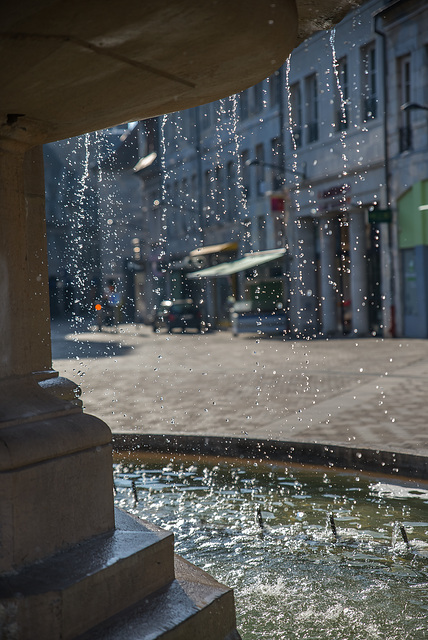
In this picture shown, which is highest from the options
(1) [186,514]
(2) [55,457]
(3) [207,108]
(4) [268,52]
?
(3) [207,108]

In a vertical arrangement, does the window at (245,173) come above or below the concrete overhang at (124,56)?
above

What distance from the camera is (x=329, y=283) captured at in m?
26.3

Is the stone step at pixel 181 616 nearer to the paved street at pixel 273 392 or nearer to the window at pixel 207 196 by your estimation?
the paved street at pixel 273 392

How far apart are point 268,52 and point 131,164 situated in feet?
182

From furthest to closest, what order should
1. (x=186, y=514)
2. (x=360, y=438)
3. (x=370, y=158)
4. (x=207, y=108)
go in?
(x=207, y=108) → (x=370, y=158) → (x=360, y=438) → (x=186, y=514)

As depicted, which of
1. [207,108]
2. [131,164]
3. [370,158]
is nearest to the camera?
[370,158]

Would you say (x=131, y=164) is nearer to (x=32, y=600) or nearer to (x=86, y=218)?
(x=86, y=218)

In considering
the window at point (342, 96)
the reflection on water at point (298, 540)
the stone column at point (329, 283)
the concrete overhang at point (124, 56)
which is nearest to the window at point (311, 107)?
the window at point (342, 96)

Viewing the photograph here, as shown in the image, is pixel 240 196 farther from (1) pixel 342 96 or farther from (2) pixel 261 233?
(1) pixel 342 96

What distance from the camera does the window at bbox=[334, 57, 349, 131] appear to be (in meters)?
23.8

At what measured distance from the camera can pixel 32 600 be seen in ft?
7.96

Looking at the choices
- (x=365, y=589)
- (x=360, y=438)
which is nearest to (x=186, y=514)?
(x=365, y=589)

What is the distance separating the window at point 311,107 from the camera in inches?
1011

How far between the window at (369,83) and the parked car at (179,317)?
12.4 m
